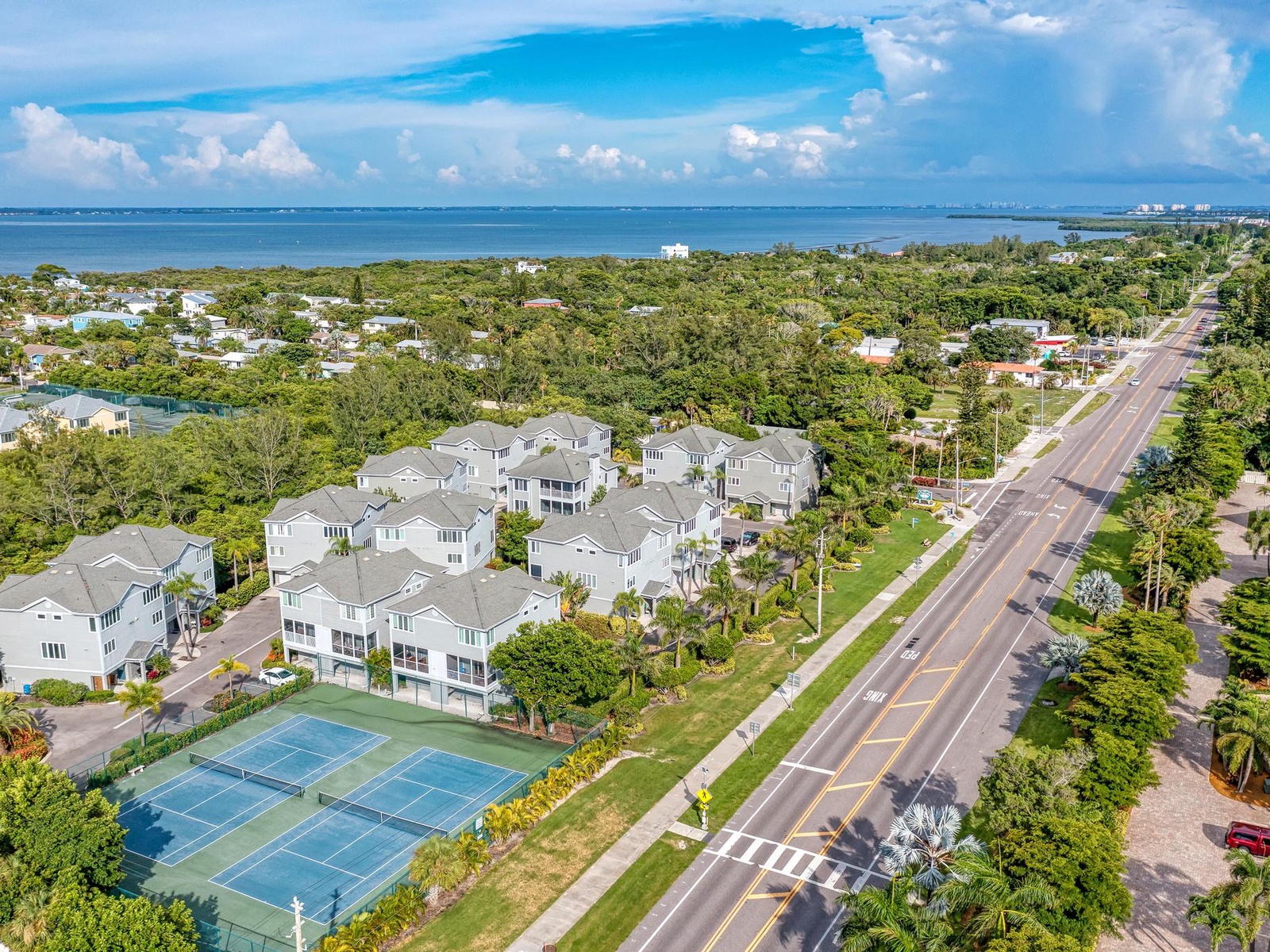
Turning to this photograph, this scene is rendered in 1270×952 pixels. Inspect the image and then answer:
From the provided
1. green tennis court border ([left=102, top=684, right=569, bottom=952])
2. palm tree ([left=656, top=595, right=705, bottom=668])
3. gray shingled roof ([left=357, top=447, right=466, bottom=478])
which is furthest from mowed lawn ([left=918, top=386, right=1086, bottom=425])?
green tennis court border ([left=102, top=684, right=569, bottom=952])

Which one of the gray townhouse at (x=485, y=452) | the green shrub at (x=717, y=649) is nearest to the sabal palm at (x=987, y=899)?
the green shrub at (x=717, y=649)

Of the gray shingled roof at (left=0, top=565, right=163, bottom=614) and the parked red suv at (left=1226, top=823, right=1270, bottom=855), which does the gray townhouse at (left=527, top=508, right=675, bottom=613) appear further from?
the parked red suv at (left=1226, top=823, right=1270, bottom=855)

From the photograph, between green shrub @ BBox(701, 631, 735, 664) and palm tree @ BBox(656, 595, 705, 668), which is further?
green shrub @ BBox(701, 631, 735, 664)

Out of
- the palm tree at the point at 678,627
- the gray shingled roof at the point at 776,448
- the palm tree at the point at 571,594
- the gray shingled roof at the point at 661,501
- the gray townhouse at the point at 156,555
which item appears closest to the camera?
the palm tree at the point at 678,627

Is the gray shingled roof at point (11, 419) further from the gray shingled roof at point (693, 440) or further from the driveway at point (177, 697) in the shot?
the gray shingled roof at point (693, 440)

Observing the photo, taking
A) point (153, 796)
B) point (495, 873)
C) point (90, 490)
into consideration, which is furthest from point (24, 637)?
point (495, 873)
